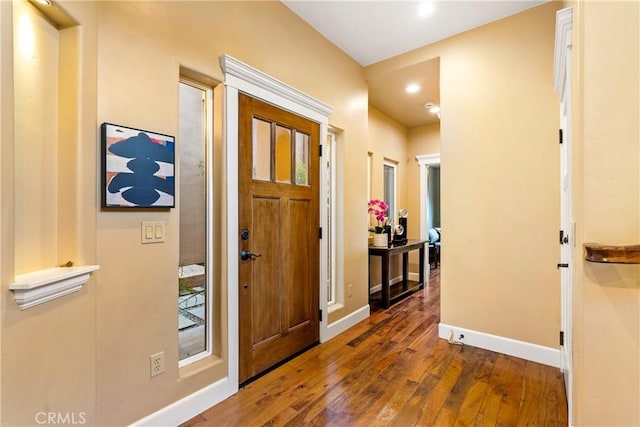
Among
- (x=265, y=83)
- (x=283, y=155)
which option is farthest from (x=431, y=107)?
(x=265, y=83)

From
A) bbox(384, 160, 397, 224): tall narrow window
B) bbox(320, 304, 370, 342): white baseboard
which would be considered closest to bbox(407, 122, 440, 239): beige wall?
bbox(384, 160, 397, 224): tall narrow window

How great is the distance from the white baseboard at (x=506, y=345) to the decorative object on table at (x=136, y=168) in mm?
2720

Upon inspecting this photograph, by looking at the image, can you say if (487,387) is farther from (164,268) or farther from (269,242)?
(164,268)

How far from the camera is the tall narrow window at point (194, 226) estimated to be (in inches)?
77.0

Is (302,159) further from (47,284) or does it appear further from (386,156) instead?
(386,156)

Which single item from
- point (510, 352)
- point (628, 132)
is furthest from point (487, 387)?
point (628, 132)

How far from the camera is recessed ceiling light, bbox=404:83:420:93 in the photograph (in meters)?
3.70

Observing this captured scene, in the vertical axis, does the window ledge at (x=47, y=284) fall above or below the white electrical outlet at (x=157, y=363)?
above

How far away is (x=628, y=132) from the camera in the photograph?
1.09 m

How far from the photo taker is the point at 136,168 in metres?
1.56

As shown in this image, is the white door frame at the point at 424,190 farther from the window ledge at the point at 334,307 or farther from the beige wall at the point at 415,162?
the window ledge at the point at 334,307

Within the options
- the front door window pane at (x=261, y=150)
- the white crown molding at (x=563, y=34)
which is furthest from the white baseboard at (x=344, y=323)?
the white crown molding at (x=563, y=34)

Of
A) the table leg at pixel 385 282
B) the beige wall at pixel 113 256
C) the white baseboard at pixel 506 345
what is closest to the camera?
the beige wall at pixel 113 256

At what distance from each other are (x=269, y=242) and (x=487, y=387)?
1890 mm
